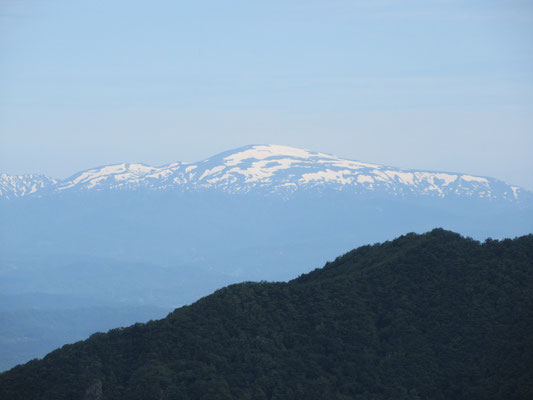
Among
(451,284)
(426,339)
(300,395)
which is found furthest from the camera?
(451,284)

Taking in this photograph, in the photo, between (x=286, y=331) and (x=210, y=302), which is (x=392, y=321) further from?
(x=210, y=302)

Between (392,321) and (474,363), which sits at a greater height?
(392,321)

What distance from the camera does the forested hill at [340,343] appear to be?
5078 cm

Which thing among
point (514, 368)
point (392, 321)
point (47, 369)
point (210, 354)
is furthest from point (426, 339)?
point (47, 369)

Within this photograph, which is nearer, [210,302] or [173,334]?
[173,334]

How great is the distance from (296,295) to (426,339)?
11.0m

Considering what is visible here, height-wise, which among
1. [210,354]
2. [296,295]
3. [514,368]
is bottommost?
[514,368]

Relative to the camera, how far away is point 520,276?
60.9m

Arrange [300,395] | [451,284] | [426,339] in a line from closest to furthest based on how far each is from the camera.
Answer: [300,395] → [426,339] → [451,284]

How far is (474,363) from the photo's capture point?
53625 mm

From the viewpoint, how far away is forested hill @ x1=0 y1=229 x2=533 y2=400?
50.8m

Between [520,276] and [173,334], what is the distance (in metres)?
28.3

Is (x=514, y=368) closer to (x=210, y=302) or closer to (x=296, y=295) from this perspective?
(x=296, y=295)

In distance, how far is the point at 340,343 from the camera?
56188 millimetres
